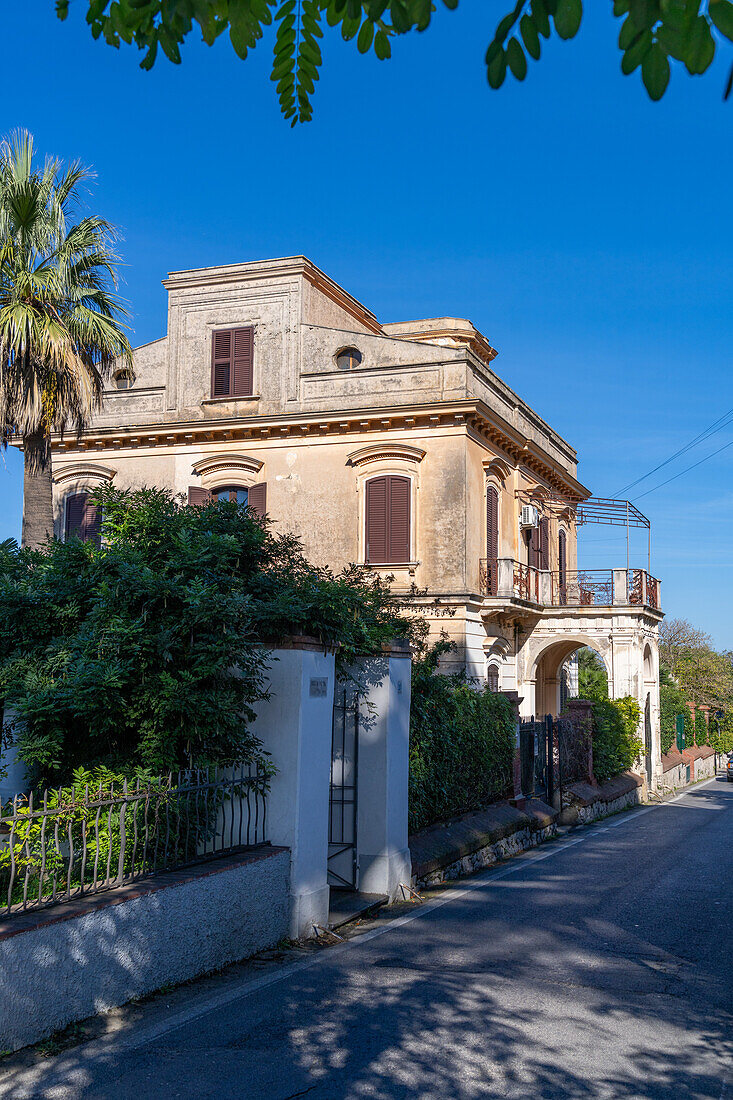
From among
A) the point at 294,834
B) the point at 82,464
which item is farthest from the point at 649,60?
the point at 82,464

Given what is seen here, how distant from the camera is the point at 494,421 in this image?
78.1ft

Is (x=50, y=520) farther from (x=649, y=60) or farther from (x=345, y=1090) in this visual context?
(x=649, y=60)

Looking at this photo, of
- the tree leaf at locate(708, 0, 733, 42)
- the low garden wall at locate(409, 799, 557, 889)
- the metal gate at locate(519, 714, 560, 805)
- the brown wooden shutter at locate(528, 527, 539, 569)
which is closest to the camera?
the tree leaf at locate(708, 0, 733, 42)

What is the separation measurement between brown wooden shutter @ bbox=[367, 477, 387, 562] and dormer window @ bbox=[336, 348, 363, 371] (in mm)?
3093

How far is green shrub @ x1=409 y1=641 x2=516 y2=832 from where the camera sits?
40.8 feet

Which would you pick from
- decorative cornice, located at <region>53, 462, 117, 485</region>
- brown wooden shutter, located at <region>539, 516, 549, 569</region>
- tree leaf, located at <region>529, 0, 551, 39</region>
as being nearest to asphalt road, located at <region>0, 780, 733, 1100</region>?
tree leaf, located at <region>529, 0, 551, 39</region>

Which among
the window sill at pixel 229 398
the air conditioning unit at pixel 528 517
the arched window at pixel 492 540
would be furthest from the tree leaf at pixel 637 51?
the air conditioning unit at pixel 528 517

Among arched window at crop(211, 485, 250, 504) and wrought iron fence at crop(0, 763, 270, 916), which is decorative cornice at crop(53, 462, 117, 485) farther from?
wrought iron fence at crop(0, 763, 270, 916)

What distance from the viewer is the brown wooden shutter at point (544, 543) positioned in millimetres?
28984

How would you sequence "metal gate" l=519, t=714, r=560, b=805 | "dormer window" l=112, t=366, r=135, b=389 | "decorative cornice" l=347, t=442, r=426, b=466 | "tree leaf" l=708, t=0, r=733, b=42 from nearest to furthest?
"tree leaf" l=708, t=0, r=733, b=42, "metal gate" l=519, t=714, r=560, b=805, "decorative cornice" l=347, t=442, r=426, b=466, "dormer window" l=112, t=366, r=135, b=389

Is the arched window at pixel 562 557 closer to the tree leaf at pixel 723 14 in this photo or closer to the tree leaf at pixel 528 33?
the tree leaf at pixel 528 33

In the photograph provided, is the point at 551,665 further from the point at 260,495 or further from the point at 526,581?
the point at 260,495

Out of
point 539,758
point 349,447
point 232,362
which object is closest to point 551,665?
point 349,447

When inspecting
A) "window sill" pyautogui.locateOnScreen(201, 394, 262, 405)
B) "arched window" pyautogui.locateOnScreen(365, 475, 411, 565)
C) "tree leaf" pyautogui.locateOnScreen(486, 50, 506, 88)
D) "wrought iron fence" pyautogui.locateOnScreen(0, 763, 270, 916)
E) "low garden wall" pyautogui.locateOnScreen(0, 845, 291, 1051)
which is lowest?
Result: "low garden wall" pyautogui.locateOnScreen(0, 845, 291, 1051)
